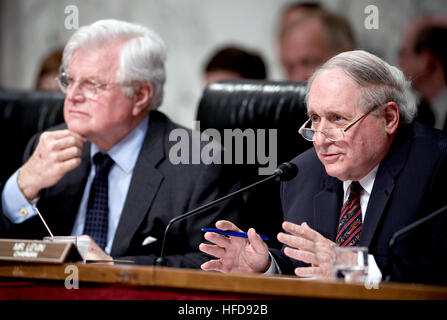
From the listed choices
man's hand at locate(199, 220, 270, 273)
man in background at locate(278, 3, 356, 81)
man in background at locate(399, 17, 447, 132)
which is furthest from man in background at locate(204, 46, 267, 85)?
man's hand at locate(199, 220, 270, 273)

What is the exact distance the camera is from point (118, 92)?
2.82 metres

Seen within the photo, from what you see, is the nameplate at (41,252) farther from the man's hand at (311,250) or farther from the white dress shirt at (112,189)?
the white dress shirt at (112,189)

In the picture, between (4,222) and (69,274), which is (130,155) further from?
(69,274)

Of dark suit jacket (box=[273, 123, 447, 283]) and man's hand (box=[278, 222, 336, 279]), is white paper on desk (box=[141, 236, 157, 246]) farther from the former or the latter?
man's hand (box=[278, 222, 336, 279])

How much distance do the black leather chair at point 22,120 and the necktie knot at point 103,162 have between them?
0.55 metres

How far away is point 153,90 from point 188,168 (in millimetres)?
395

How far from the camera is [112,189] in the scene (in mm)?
2807

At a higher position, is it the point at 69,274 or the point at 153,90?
the point at 153,90

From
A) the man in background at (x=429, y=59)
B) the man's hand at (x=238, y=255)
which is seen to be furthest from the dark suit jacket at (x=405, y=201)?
the man in background at (x=429, y=59)

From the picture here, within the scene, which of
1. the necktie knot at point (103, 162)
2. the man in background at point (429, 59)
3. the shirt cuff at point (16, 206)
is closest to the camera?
the shirt cuff at point (16, 206)

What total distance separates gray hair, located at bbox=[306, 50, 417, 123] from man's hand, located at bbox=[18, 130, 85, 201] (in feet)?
3.24

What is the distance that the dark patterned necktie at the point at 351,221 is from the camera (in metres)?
2.19
